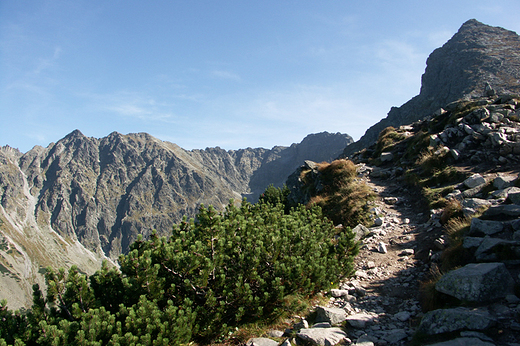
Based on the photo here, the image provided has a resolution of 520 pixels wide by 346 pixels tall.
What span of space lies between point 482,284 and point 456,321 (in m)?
1.17

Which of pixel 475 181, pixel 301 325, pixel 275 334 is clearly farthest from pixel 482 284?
pixel 475 181

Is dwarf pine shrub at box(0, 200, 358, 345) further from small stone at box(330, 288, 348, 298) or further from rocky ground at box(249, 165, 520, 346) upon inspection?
rocky ground at box(249, 165, 520, 346)

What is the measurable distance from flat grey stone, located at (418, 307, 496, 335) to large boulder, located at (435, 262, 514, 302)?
422 mm

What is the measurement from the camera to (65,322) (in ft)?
16.9

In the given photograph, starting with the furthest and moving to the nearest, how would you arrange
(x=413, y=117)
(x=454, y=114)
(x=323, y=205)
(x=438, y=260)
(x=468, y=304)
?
(x=413, y=117) < (x=454, y=114) < (x=323, y=205) < (x=438, y=260) < (x=468, y=304)

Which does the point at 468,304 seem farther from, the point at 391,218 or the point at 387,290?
the point at 391,218

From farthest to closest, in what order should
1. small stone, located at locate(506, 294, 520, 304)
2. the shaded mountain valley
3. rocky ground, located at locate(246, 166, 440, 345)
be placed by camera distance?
rocky ground, located at locate(246, 166, 440, 345) < the shaded mountain valley < small stone, located at locate(506, 294, 520, 304)

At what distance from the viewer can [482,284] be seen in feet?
18.5

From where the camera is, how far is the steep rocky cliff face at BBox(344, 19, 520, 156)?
109569mm

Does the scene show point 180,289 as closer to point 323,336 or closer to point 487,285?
point 323,336

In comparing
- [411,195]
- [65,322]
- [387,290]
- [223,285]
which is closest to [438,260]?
[387,290]

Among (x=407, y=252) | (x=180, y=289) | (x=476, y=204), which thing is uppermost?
(x=476, y=204)

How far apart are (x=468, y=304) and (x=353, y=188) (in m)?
11.9

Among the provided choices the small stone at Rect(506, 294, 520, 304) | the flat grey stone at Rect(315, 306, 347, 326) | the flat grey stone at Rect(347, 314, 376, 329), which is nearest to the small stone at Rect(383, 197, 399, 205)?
the flat grey stone at Rect(347, 314, 376, 329)
